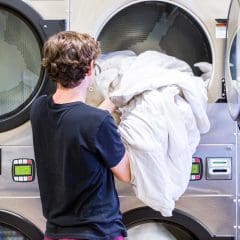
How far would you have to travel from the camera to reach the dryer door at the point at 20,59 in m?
2.12

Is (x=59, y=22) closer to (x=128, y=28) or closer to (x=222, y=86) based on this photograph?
(x=128, y=28)

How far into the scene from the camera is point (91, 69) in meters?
1.56

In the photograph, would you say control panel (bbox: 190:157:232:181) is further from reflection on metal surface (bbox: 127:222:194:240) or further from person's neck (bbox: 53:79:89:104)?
person's neck (bbox: 53:79:89:104)

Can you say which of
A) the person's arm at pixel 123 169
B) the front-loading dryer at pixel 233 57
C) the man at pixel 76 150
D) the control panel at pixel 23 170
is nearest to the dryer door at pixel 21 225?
the control panel at pixel 23 170

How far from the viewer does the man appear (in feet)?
4.93

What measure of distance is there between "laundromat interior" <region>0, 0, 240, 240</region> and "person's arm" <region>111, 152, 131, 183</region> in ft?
1.60

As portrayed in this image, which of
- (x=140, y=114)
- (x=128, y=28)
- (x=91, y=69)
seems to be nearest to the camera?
(x=91, y=69)

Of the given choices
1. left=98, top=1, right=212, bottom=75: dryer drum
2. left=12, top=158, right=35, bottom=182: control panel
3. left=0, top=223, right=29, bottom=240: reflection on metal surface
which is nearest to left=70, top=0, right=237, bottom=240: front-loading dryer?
left=98, top=1, right=212, bottom=75: dryer drum

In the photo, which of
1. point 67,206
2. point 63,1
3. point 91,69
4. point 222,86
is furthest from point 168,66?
point 67,206

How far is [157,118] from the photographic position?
184cm

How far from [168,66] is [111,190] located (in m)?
0.74

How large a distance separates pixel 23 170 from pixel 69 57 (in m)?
0.81

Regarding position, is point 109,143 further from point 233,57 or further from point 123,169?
point 233,57

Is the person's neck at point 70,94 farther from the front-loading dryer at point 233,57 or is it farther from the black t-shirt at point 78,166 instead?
the front-loading dryer at point 233,57
